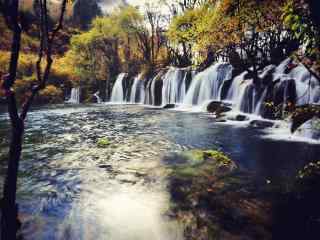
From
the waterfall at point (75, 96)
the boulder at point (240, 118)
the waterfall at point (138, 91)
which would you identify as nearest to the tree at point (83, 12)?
the waterfall at point (75, 96)

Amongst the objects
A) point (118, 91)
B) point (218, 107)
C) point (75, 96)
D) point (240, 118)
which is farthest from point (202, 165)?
point (75, 96)

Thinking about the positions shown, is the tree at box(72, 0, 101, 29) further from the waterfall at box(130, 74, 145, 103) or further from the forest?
the forest

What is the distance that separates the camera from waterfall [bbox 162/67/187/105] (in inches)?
1458

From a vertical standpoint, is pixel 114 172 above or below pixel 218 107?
below

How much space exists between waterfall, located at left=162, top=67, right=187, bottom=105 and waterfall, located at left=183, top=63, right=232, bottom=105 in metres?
1.75

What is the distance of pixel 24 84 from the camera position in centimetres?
4794

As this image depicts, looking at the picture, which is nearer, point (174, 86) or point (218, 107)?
point (218, 107)

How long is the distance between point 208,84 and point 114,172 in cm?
2375

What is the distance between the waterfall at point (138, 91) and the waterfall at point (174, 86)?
19.5ft

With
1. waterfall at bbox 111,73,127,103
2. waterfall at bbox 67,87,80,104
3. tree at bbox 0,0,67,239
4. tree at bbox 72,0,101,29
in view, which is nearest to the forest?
tree at bbox 0,0,67,239

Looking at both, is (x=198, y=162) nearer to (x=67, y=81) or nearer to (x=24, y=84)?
(x=24, y=84)

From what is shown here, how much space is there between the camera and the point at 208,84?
107 ft

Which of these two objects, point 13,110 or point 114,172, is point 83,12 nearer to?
point 114,172

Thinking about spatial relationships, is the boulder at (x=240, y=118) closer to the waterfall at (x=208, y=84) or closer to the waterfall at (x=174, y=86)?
the waterfall at (x=208, y=84)
